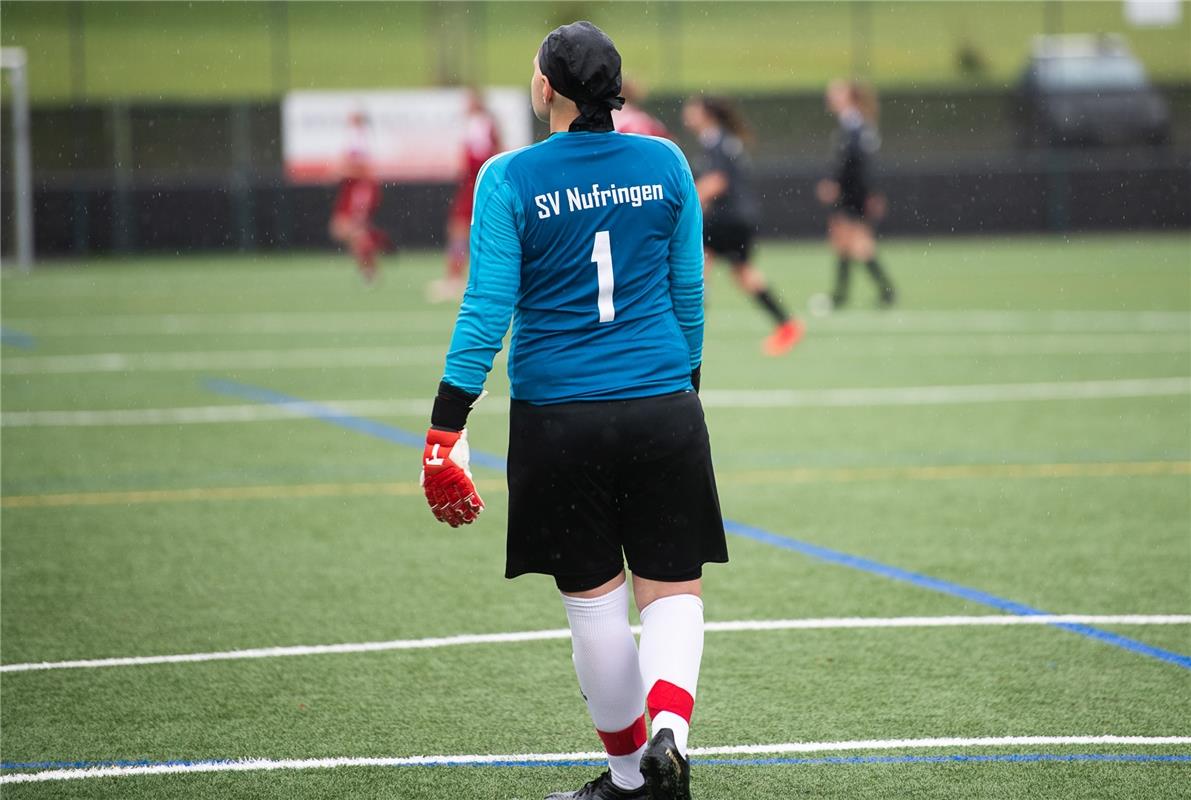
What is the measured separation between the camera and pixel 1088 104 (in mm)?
31734

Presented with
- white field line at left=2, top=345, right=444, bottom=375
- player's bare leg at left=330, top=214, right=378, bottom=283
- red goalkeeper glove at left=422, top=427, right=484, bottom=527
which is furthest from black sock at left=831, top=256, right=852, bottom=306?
red goalkeeper glove at left=422, top=427, right=484, bottom=527

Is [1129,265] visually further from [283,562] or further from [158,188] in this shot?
[283,562]

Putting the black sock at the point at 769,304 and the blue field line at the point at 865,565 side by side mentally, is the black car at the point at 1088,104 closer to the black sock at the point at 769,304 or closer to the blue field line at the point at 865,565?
the black sock at the point at 769,304

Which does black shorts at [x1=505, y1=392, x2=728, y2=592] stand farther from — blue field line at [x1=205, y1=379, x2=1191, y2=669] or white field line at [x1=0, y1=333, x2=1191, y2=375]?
white field line at [x1=0, y1=333, x2=1191, y2=375]

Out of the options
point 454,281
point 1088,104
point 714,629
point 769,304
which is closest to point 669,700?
point 714,629

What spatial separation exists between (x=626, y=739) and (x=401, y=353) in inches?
448

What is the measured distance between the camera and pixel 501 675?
5656 millimetres

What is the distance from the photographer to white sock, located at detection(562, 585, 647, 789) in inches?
165

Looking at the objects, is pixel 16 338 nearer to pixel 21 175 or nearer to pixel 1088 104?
pixel 21 175

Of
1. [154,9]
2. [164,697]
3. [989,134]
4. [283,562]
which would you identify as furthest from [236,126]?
[164,697]

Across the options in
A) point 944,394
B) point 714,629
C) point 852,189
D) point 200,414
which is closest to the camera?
point 714,629

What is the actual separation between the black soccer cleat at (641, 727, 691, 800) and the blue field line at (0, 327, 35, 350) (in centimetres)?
1358

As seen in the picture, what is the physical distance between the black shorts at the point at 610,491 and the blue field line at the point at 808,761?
2.75ft

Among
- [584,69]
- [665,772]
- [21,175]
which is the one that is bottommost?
[665,772]
